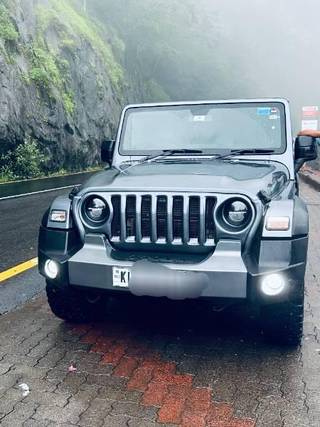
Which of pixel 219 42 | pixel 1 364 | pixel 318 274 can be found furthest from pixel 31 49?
pixel 219 42

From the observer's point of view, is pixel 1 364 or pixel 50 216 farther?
pixel 50 216

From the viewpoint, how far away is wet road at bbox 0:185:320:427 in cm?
284

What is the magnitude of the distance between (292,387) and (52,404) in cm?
146

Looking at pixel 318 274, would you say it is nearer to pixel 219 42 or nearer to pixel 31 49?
pixel 31 49

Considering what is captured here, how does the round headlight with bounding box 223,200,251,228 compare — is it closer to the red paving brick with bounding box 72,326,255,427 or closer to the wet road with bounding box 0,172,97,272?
the red paving brick with bounding box 72,326,255,427

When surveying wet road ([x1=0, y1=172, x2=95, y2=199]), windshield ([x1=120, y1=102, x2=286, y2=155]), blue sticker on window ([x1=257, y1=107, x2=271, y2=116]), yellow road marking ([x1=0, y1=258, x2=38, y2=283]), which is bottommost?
wet road ([x1=0, y1=172, x2=95, y2=199])

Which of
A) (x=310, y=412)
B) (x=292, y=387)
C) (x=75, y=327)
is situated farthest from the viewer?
(x=75, y=327)

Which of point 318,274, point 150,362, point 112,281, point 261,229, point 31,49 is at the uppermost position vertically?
point 31,49

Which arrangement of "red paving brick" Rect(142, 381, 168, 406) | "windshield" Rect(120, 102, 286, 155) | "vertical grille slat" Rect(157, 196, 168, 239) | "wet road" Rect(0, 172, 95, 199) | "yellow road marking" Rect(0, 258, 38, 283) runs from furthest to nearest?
"wet road" Rect(0, 172, 95, 199), "yellow road marking" Rect(0, 258, 38, 283), "windshield" Rect(120, 102, 286, 155), "vertical grille slat" Rect(157, 196, 168, 239), "red paving brick" Rect(142, 381, 168, 406)

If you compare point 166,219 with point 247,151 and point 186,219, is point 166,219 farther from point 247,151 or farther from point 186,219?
point 247,151

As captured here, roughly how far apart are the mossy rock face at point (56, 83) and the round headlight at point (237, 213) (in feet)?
49.1

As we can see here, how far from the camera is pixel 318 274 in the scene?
5.67 m

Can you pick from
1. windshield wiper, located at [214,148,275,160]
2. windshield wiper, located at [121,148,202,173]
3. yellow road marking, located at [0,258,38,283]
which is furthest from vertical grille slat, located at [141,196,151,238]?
yellow road marking, located at [0,258,38,283]

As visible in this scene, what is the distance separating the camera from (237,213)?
3.41 meters
